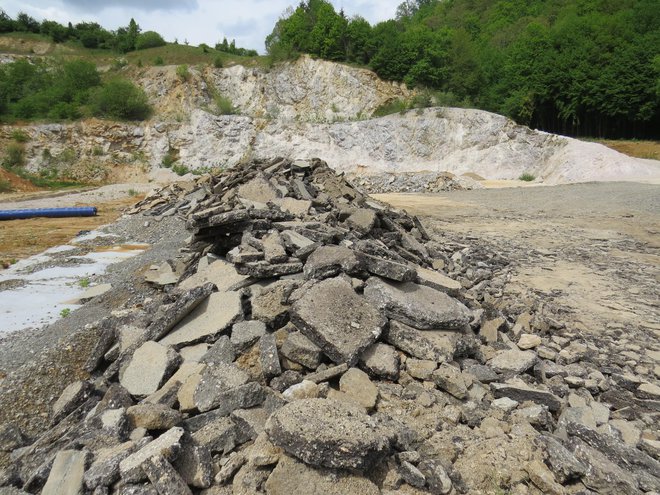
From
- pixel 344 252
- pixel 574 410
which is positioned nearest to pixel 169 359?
pixel 344 252

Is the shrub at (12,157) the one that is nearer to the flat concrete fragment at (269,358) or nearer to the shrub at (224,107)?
the shrub at (224,107)

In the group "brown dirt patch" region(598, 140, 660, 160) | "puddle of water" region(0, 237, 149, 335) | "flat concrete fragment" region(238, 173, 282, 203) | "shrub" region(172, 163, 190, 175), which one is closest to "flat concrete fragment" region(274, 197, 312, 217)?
"flat concrete fragment" region(238, 173, 282, 203)

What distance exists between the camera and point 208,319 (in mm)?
4496

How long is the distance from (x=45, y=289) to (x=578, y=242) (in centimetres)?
1125

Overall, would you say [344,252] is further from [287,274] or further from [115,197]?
[115,197]

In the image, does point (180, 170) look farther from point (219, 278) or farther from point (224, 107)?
point (219, 278)

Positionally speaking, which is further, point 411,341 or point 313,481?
point 411,341

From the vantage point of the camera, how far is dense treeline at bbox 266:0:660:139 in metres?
36.3

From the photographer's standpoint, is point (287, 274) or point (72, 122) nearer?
point (287, 274)

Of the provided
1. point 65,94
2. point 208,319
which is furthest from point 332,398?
point 65,94

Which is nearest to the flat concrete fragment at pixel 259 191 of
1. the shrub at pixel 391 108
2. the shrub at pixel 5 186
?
the shrub at pixel 5 186

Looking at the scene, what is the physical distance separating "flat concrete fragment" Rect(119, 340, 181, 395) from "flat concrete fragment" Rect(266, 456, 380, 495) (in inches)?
65.6

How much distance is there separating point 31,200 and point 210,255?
739 inches

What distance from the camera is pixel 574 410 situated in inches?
143
